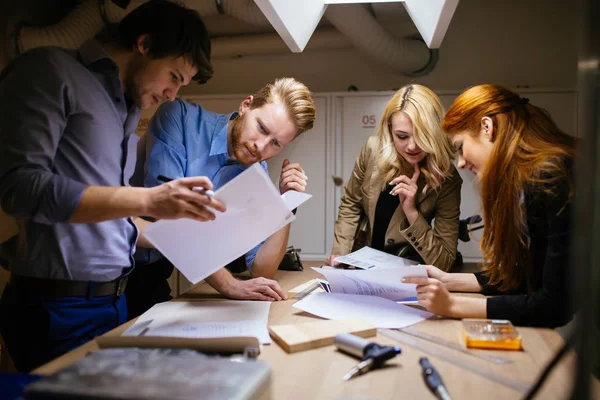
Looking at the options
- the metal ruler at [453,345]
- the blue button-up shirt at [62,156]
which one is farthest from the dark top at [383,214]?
the blue button-up shirt at [62,156]

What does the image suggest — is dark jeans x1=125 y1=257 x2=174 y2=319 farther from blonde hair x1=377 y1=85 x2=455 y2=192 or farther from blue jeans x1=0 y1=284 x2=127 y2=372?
blonde hair x1=377 y1=85 x2=455 y2=192

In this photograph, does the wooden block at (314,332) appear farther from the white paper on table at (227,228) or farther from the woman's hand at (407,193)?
the woman's hand at (407,193)

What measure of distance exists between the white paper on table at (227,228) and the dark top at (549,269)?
580 millimetres

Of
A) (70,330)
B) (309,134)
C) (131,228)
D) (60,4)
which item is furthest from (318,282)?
(60,4)

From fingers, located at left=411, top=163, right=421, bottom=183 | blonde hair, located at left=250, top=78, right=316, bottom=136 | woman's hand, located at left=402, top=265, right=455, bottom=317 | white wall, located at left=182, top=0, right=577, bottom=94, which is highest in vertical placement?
white wall, located at left=182, top=0, right=577, bottom=94

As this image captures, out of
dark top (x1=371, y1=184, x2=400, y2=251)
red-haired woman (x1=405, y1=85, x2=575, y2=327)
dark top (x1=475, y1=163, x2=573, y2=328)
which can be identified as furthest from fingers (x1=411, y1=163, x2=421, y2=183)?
dark top (x1=475, y1=163, x2=573, y2=328)

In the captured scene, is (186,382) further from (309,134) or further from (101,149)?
(309,134)

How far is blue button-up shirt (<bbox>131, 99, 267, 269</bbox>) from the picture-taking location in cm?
150

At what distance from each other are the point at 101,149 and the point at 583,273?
103 centimetres

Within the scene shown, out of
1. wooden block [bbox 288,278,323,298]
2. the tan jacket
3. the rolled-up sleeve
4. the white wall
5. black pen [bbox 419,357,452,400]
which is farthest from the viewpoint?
the white wall

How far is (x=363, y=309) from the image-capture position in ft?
3.97

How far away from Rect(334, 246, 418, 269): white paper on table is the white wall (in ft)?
8.31

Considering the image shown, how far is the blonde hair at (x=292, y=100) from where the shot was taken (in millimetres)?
1621

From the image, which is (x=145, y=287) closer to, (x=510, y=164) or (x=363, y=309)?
(x=363, y=309)
